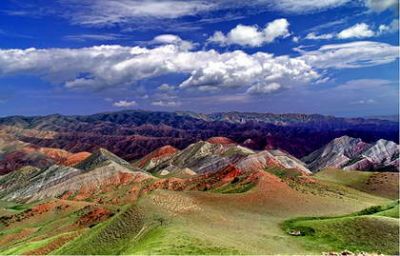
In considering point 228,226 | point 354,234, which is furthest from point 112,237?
point 354,234

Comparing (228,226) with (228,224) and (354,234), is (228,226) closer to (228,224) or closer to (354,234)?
(228,224)

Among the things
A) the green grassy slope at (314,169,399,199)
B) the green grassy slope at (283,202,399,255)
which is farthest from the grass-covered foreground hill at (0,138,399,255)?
the green grassy slope at (314,169,399,199)

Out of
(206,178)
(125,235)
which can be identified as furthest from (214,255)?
(206,178)

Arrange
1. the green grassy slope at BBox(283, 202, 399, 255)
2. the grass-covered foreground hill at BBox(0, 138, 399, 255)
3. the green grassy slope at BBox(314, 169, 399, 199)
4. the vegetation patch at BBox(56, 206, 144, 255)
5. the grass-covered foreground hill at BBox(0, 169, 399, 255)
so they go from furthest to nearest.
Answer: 1. the green grassy slope at BBox(314, 169, 399, 199)
2. the vegetation patch at BBox(56, 206, 144, 255)
3. the green grassy slope at BBox(283, 202, 399, 255)
4. the grass-covered foreground hill at BBox(0, 138, 399, 255)
5. the grass-covered foreground hill at BBox(0, 169, 399, 255)

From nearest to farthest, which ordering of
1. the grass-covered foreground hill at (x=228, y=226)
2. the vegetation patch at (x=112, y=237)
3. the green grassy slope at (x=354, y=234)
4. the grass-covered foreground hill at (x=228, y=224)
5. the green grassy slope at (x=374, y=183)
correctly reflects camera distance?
the grass-covered foreground hill at (x=228, y=226)
the grass-covered foreground hill at (x=228, y=224)
the green grassy slope at (x=354, y=234)
the vegetation patch at (x=112, y=237)
the green grassy slope at (x=374, y=183)

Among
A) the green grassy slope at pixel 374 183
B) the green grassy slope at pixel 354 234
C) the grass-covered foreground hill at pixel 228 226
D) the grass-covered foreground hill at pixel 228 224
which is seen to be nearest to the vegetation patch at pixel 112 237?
the grass-covered foreground hill at pixel 228 226

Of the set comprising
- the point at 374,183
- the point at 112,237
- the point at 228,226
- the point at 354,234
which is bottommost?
the point at 374,183

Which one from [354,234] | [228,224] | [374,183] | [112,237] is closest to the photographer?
[354,234]

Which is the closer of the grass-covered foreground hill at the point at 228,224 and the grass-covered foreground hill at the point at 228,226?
the grass-covered foreground hill at the point at 228,226

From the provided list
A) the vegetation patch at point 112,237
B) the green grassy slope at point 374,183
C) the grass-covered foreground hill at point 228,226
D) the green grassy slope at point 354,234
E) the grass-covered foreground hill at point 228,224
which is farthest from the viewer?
the green grassy slope at point 374,183

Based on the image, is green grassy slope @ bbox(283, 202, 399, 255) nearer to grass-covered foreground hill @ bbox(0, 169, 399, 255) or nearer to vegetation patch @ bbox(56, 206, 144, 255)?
grass-covered foreground hill @ bbox(0, 169, 399, 255)

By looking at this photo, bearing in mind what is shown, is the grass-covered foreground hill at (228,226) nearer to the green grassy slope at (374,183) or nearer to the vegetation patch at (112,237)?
the vegetation patch at (112,237)

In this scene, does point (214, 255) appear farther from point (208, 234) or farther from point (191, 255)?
point (208, 234)
